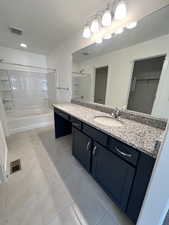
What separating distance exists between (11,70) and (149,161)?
389cm

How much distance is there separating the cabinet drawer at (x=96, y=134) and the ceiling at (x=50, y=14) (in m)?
1.39

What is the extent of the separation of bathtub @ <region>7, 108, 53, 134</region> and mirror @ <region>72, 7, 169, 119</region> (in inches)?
72.0

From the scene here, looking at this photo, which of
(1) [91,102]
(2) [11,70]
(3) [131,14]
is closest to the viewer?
(3) [131,14]

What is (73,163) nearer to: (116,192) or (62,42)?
(116,192)

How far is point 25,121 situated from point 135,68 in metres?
2.80

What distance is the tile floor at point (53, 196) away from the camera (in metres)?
0.99

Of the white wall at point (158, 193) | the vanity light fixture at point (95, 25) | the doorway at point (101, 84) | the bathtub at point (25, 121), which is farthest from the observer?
the bathtub at point (25, 121)

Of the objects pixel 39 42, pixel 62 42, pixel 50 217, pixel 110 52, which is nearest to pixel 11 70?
pixel 39 42

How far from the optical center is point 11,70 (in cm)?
305

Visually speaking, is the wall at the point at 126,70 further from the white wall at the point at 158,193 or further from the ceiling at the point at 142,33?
the white wall at the point at 158,193

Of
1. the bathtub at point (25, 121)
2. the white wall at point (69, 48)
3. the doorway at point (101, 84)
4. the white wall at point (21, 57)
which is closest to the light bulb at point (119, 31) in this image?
the white wall at point (69, 48)

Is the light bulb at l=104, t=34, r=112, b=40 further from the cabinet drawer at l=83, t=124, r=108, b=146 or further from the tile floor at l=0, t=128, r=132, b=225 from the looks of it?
the tile floor at l=0, t=128, r=132, b=225

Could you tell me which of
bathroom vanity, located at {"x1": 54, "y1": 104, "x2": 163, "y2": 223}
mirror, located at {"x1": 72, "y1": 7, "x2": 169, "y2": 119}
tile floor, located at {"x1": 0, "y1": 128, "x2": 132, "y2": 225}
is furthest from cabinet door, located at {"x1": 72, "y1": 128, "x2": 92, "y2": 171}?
mirror, located at {"x1": 72, "y1": 7, "x2": 169, "y2": 119}

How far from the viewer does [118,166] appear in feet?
3.04
